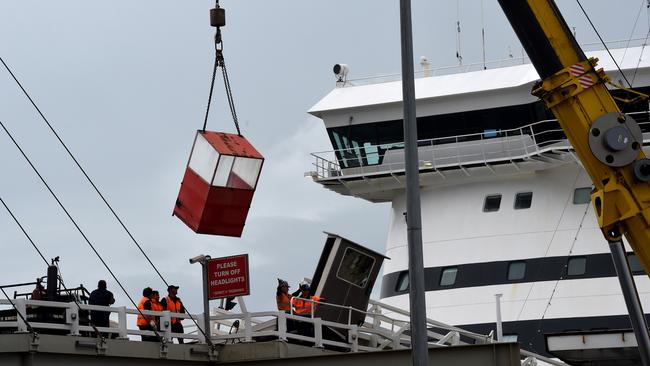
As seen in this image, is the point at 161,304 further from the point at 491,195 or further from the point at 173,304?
the point at 491,195

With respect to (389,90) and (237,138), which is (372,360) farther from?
(389,90)

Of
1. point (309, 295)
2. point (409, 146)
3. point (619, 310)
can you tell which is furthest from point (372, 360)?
point (619, 310)

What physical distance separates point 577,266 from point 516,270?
1534 mm

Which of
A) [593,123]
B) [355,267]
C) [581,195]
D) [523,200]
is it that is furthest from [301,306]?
[581,195]


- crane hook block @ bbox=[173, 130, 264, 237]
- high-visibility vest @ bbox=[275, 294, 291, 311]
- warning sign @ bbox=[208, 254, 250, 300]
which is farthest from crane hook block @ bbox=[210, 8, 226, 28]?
high-visibility vest @ bbox=[275, 294, 291, 311]

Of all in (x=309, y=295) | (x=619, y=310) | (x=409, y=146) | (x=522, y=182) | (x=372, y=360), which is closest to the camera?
(x=409, y=146)

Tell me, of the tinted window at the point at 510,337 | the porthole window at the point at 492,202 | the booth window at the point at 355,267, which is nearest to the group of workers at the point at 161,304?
the booth window at the point at 355,267

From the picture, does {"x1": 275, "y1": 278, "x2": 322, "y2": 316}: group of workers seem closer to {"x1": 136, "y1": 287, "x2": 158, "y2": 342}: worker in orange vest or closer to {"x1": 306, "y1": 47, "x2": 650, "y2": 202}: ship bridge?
{"x1": 136, "y1": 287, "x2": 158, "y2": 342}: worker in orange vest

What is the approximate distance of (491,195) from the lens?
36812 mm

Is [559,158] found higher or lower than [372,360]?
higher

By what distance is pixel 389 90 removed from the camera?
3862 centimetres

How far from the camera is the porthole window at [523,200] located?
36.4 m

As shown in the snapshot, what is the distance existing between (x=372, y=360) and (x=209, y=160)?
436 centimetres

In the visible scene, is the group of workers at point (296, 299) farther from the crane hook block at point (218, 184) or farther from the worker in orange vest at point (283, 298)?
the crane hook block at point (218, 184)
